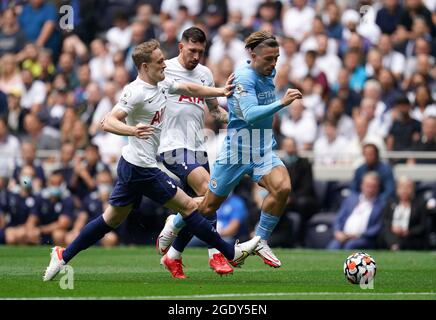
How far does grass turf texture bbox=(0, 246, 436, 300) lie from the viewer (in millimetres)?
10734

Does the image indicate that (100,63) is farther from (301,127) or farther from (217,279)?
(217,279)

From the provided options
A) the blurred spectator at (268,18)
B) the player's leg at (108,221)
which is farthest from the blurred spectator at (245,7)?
the player's leg at (108,221)

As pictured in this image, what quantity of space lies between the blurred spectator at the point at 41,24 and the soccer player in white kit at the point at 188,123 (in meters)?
11.9

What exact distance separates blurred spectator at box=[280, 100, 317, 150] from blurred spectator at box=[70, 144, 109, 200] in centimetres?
333

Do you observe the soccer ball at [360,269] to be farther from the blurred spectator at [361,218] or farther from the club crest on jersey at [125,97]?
the blurred spectator at [361,218]

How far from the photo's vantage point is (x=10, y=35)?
2584 cm

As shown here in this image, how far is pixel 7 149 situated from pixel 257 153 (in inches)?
413

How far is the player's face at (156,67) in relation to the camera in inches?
474

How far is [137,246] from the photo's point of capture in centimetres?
2055

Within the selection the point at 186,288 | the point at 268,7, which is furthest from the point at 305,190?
the point at 186,288

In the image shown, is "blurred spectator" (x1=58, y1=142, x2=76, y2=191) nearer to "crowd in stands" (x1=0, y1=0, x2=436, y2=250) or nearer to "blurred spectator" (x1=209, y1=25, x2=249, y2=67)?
"crowd in stands" (x1=0, y1=0, x2=436, y2=250)

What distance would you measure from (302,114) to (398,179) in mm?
2457

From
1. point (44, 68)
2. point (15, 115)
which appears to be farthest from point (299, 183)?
point (44, 68)
